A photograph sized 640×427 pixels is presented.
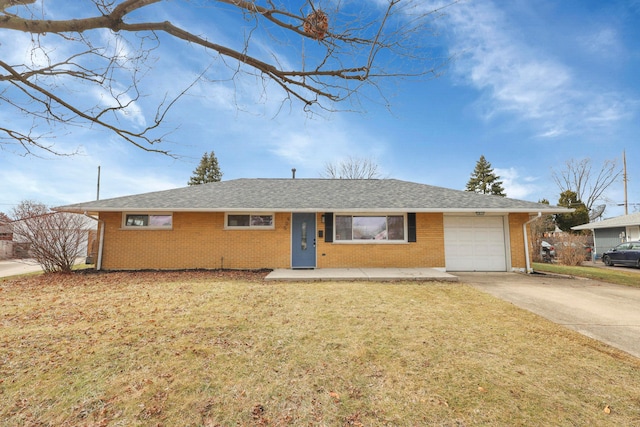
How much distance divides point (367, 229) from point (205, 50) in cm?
876

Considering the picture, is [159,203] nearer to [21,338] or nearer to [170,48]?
[21,338]

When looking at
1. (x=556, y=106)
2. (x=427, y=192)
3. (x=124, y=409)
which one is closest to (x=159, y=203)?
(x=124, y=409)

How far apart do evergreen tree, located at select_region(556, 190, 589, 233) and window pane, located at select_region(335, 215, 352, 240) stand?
2685cm

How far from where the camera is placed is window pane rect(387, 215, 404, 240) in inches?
425

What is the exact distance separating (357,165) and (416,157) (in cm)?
1306

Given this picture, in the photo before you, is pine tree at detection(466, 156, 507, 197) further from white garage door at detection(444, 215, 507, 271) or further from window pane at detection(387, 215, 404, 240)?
window pane at detection(387, 215, 404, 240)

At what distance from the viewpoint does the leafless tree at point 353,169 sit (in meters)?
28.7

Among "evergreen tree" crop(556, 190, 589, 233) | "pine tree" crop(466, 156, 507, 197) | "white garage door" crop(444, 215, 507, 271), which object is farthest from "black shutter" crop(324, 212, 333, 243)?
"pine tree" crop(466, 156, 507, 197)

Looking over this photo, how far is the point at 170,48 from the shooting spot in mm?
3441

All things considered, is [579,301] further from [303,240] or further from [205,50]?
[205,50]

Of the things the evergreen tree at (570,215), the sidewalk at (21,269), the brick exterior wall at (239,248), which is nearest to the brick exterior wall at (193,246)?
the brick exterior wall at (239,248)

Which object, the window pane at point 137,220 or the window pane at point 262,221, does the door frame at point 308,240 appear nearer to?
the window pane at point 262,221

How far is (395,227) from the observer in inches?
425

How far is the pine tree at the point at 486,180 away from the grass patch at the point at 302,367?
36197 mm
